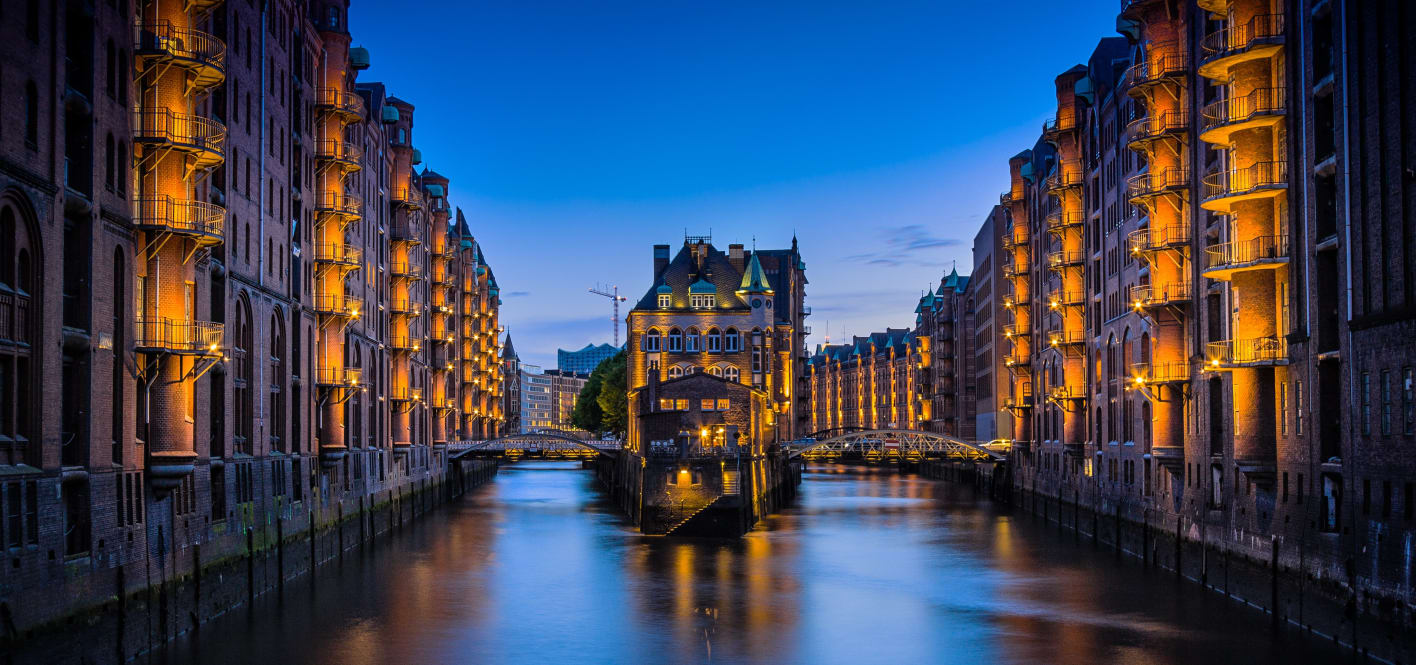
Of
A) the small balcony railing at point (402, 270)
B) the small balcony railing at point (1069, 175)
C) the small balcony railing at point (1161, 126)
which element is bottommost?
the small balcony railing at point (402, 270)

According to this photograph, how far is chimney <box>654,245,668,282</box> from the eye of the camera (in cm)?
11896

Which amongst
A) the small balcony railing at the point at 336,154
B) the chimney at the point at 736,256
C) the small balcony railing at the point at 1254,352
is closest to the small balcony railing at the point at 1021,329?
the chimney at the point at 736,256

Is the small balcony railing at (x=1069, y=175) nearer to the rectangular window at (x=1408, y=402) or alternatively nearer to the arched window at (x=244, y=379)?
the rectangular window at (x=1408, y=402)

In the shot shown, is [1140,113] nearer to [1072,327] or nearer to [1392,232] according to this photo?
[1072,327]

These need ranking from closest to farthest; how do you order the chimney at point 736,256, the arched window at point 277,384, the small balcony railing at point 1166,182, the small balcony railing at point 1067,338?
the small balcony railing at point 1166,182 < the arched window at point 277,384 < the small balcony railing at point 1067,338 < the chimney at point 736,256

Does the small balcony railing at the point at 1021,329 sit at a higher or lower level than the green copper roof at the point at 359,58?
lower

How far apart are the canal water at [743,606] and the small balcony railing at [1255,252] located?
9909 millimetres

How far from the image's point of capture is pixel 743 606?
44.3m

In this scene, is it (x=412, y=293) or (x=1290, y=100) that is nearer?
(x=1290, y=100)

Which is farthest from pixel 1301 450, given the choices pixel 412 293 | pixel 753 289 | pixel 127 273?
pixel 753 289

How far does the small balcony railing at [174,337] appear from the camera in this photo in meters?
35.9

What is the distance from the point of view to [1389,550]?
31000 mm

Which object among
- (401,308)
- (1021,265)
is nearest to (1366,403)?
(1021,265)

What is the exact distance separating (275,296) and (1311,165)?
34589mm
